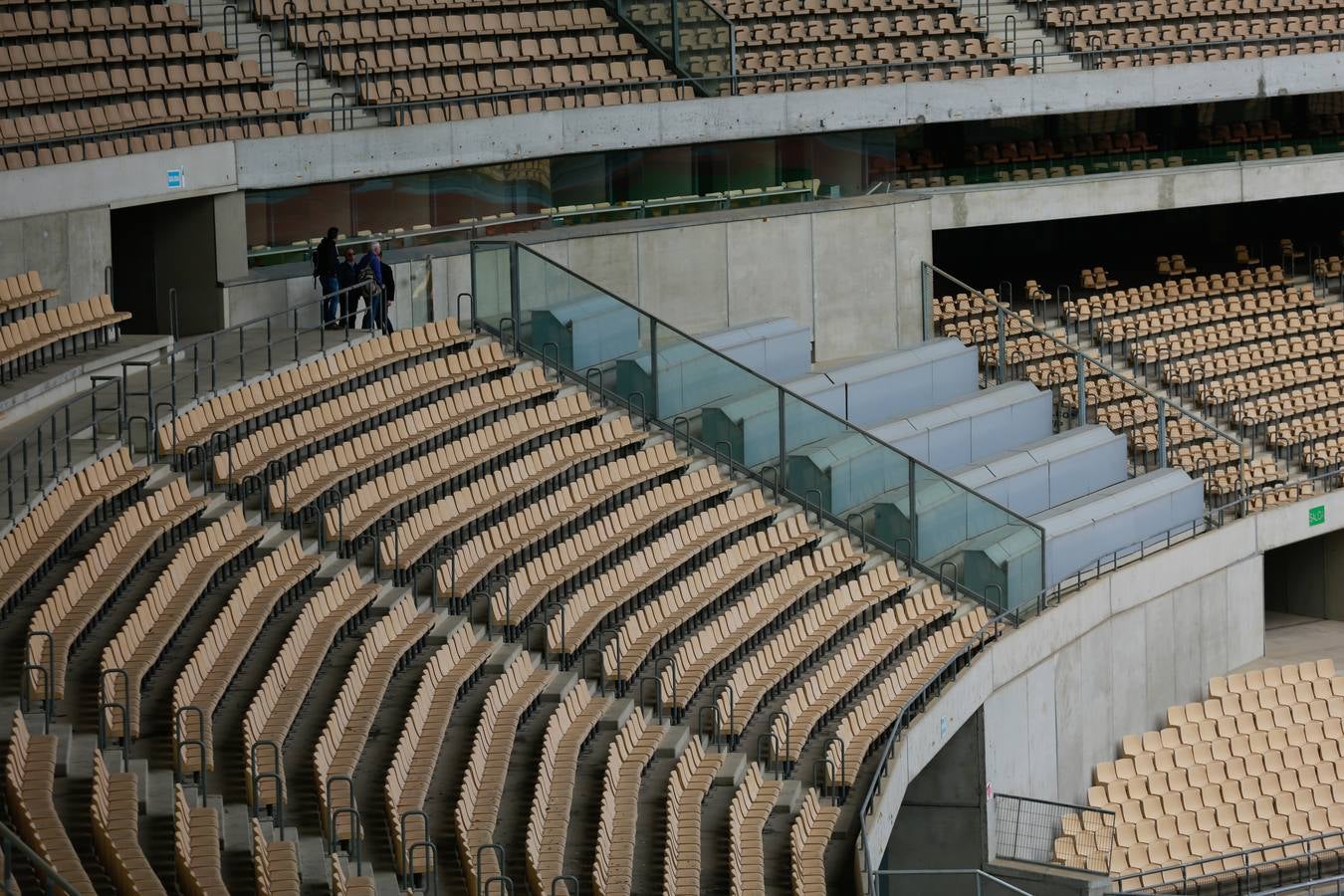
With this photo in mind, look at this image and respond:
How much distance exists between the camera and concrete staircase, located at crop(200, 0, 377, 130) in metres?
22.2

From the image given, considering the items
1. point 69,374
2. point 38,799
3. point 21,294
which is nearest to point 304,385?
point 69,374

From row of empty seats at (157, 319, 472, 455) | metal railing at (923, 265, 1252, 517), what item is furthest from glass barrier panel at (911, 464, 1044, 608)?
row of empty seats at (157, 319, 472, 455)

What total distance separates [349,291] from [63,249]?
8.08 feet

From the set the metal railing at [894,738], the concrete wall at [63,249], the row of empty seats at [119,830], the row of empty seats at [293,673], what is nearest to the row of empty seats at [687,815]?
the metal railing at [894,738]

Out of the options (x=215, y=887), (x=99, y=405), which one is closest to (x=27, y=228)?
(x=99, y=405)

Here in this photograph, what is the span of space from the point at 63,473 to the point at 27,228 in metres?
4.04

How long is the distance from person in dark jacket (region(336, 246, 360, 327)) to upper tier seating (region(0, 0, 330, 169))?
2075mm

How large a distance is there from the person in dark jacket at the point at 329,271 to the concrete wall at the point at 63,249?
185cm

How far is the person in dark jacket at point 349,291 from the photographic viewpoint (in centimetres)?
1916

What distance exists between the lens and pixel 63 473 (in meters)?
14.8

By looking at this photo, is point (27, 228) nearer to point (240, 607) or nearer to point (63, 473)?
point (63, 473)

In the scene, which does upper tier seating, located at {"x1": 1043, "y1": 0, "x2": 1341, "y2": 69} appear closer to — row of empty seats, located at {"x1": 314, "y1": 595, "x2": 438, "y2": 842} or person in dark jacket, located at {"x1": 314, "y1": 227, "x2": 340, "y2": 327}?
person in dark jacket, located at {"x1": 314, "y1": 227, "x2": 340, "y2": 327}

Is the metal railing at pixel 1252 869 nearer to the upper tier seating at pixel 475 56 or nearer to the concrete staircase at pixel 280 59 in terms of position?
the upper tier seating at pixel 475 56

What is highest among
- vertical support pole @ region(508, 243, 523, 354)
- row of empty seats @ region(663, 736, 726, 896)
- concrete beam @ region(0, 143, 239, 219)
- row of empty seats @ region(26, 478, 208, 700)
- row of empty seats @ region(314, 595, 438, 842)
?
concrete beam @ region(0, 143, 239, 219)
